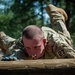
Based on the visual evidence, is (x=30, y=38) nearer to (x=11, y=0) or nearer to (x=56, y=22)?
(x=56, y=22)

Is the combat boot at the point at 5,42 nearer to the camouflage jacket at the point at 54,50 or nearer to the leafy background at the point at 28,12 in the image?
the camouflage jacket at the point at 54,50

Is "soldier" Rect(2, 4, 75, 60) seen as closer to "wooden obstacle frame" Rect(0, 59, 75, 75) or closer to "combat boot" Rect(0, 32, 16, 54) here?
"wooden obstacle frame" Rect(0, 59, 75, 75)

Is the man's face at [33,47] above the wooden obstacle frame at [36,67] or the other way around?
the other way around

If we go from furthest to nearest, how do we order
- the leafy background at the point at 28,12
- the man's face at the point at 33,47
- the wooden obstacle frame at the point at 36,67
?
the leafy background at the point at 28,12 → the man's face at the point at 33,47 → the wooden obstacle frame at the point at 36,67

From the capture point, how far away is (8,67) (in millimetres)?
1369

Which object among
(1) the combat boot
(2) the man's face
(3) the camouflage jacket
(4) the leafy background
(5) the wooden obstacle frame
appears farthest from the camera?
(4) the leafy background

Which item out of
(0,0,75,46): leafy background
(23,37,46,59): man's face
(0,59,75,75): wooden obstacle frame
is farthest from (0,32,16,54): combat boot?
(0,0,75,46): leafy background

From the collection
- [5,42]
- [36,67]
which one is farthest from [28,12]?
[36,67]

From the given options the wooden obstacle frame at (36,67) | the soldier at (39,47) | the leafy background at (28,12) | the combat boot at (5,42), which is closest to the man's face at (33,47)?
the soldier at (39,47)

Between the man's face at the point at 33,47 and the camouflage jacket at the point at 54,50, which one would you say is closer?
the man's face at the point at 33,47

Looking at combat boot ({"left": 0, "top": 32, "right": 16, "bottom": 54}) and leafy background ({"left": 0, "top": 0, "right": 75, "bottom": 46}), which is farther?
leafy background ({"left": 0, "top": 0, "right": 75, "bottom": 46})

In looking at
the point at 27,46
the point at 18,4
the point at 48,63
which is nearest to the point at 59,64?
the point at 48,63

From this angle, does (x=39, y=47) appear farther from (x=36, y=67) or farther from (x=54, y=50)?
(x=36, y=67)

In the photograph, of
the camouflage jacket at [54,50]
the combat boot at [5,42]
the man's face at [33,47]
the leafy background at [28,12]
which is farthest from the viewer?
the leafy background at [28,12]
